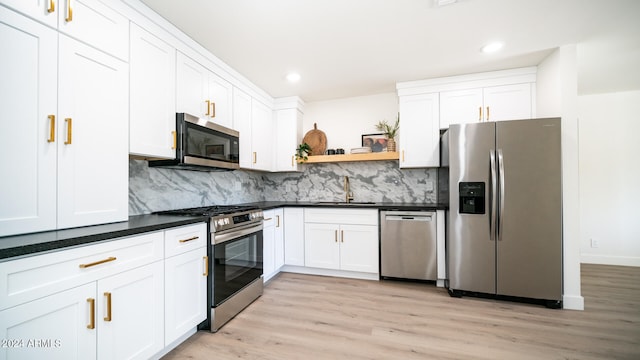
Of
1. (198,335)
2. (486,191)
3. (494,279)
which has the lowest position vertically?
(198,335)

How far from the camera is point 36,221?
1296mm

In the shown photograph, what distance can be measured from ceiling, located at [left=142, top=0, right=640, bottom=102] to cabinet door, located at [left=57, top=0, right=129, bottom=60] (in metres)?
0.32

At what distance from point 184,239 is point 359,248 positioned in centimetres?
205

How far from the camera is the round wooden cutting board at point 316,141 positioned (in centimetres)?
399

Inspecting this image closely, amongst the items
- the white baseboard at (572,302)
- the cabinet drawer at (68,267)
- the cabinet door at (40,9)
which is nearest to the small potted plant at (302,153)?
the cabinet drawer at (68,267)

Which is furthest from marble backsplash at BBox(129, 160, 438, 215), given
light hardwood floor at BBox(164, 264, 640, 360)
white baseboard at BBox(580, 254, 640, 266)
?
white baseboard at BBox(580, 254, 640, 266)

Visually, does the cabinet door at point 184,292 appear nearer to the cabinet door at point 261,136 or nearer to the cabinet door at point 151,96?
the cabinet door at point 151,96

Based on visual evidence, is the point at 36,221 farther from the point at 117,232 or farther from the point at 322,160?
the point at 322,160

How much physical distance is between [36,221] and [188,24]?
1.72 m

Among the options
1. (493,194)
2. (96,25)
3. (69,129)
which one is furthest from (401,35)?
(69,129)

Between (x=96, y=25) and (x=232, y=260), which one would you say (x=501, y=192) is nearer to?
(x=232, y=260)

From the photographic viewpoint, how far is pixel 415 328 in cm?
212

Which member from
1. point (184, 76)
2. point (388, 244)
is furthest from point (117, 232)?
point (388, 244)

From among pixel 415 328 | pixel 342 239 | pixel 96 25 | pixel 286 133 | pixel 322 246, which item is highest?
pixel 96 25
